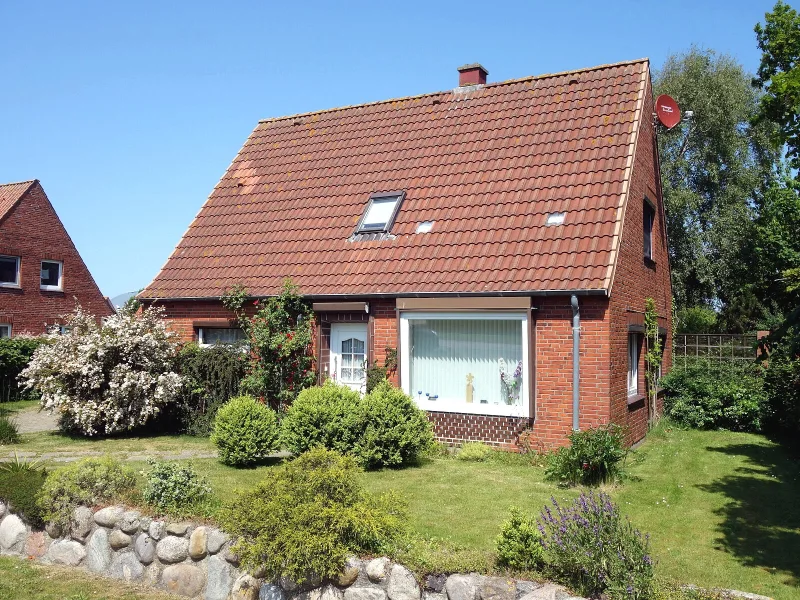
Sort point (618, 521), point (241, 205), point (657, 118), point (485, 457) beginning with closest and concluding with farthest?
point (618, 521), point (485, 457), point (657, 118), point (241, 205)

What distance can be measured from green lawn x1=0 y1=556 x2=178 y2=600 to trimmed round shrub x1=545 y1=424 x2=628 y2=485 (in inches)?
220

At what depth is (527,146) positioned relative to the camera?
47.9 feet

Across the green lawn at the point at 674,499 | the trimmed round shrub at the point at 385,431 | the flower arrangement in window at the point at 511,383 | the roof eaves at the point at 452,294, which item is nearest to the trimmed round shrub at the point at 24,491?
the green lawn at the point at 674,499

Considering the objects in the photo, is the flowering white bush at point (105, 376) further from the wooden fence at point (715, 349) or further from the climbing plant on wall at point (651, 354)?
the wooden fence at point (715, 349)

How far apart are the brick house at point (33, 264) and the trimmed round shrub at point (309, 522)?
A: 24499 mm

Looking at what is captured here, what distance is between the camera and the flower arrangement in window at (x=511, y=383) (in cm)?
1238

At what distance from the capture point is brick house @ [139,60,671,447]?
12.0 meters

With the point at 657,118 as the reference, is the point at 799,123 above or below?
below

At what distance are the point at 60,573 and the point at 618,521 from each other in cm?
595

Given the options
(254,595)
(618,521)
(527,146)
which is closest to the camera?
(618,521)

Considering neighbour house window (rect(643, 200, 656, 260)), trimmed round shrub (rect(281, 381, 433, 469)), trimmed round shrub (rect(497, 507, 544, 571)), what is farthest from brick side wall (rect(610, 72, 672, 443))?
trimmed round shrub (rect(497, 507, 544, 571))

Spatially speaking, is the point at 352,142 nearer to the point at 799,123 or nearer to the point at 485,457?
the point at 485,457

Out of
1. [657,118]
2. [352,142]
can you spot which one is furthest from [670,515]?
[352,142]

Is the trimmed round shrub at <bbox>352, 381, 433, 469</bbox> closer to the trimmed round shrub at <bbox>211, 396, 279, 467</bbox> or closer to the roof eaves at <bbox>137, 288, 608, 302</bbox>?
the trimmed round shrub at <bbox>211, 396, 279, 467</bbox>
